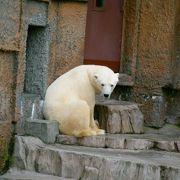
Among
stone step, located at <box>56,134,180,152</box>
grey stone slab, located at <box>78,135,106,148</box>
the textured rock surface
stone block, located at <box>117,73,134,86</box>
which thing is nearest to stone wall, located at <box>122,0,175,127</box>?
stone block, located at <box>117,73,134,86</box>

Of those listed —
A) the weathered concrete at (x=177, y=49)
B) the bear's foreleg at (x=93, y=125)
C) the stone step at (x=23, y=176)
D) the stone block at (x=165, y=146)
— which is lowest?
the stone step at (x=23, y=176)

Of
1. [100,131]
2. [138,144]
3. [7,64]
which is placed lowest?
[138,144]

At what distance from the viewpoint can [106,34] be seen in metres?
8.28

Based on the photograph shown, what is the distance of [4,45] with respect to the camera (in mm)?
6492

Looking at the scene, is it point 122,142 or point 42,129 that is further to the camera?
point 122,142

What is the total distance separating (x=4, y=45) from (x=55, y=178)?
4.65 feet

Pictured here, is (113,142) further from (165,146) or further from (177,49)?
(177,49)

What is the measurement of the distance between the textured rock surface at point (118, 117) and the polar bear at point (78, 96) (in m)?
0.24

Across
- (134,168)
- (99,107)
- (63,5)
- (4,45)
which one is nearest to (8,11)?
(4,45)

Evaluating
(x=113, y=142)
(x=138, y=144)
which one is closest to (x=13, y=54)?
(x=113, y=142)

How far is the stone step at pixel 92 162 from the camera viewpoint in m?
6.05

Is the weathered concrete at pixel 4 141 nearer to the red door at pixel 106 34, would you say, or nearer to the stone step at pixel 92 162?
the stone step at pixel 92 162

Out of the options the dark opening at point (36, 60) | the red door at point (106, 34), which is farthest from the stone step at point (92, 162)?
the red door at point (106, 34)

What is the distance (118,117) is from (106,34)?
147 centimetres
